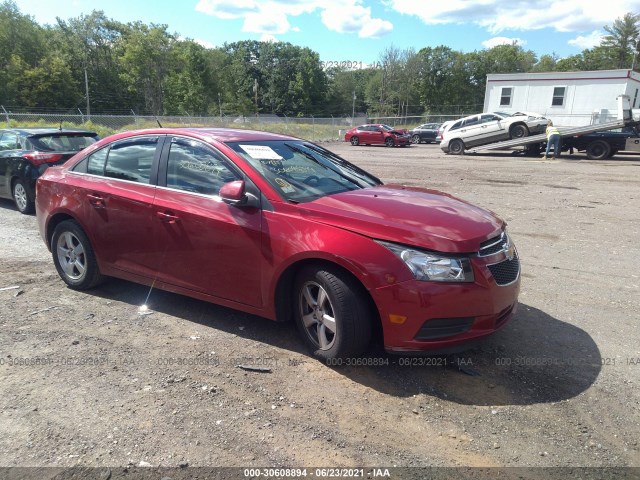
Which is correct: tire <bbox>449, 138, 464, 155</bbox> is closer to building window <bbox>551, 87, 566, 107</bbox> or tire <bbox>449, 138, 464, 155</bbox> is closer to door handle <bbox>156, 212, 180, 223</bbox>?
building window <bbox>551, 87, 566, 107</bbox>

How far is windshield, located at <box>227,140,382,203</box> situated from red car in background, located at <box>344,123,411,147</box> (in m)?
26.8

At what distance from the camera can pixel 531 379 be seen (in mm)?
3285

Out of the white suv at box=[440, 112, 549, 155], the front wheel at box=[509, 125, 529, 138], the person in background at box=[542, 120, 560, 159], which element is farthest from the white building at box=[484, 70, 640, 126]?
the person in background at box=[542, 120, 560, 159]

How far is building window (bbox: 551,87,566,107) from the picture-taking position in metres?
33.7

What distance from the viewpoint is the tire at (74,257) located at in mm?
4633

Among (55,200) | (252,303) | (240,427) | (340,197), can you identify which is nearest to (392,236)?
(340,197)

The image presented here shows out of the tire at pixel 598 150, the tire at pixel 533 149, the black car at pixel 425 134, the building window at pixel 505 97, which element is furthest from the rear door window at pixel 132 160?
the building window at pixel 505 97

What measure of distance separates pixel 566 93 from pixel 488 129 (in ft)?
50.8

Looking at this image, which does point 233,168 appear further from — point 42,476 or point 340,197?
point 42,476

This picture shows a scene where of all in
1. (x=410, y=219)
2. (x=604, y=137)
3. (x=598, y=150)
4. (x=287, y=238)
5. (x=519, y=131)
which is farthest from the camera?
(x=519, y=131)

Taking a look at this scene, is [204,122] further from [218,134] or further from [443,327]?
[443,327]

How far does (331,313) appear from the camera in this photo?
131 inches

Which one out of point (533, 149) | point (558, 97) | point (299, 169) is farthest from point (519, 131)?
point (299, 169)

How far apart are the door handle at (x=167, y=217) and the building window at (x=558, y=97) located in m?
36.4
